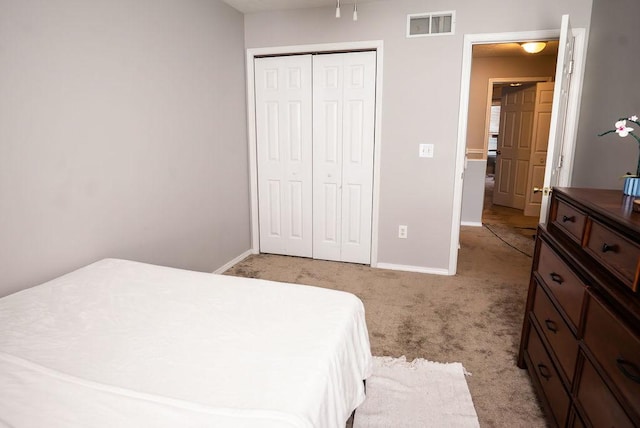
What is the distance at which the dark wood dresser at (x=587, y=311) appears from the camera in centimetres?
111

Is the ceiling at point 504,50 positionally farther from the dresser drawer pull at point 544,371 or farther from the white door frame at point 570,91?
the dresser drawer pull at point 544,371

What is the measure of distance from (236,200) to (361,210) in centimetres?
125

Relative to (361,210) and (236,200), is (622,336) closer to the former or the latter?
(361,210)

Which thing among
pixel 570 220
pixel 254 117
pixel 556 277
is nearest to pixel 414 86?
pixel 254 117

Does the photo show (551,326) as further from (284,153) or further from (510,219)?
(510,219)

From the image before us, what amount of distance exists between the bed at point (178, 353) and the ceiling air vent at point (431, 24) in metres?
2.62

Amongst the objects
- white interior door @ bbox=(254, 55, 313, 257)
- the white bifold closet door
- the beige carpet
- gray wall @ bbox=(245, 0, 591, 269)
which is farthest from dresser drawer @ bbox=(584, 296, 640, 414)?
white interior door @ bbox=(254, 55, 313, 257)

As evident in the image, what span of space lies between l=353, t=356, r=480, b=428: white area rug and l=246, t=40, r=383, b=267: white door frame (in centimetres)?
166

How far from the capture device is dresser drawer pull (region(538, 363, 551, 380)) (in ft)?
5.56

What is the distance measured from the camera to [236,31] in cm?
357

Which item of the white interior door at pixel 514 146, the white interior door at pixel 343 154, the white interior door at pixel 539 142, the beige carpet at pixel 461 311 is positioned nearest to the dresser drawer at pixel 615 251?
the beige carpet at pixel 461 311

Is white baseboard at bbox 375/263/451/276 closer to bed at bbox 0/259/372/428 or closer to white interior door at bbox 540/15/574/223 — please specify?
white interior door at bbox 540/15/574/223

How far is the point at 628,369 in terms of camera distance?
1.06 metres

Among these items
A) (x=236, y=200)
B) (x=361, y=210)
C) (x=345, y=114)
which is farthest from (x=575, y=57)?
(x=236, y=200)
